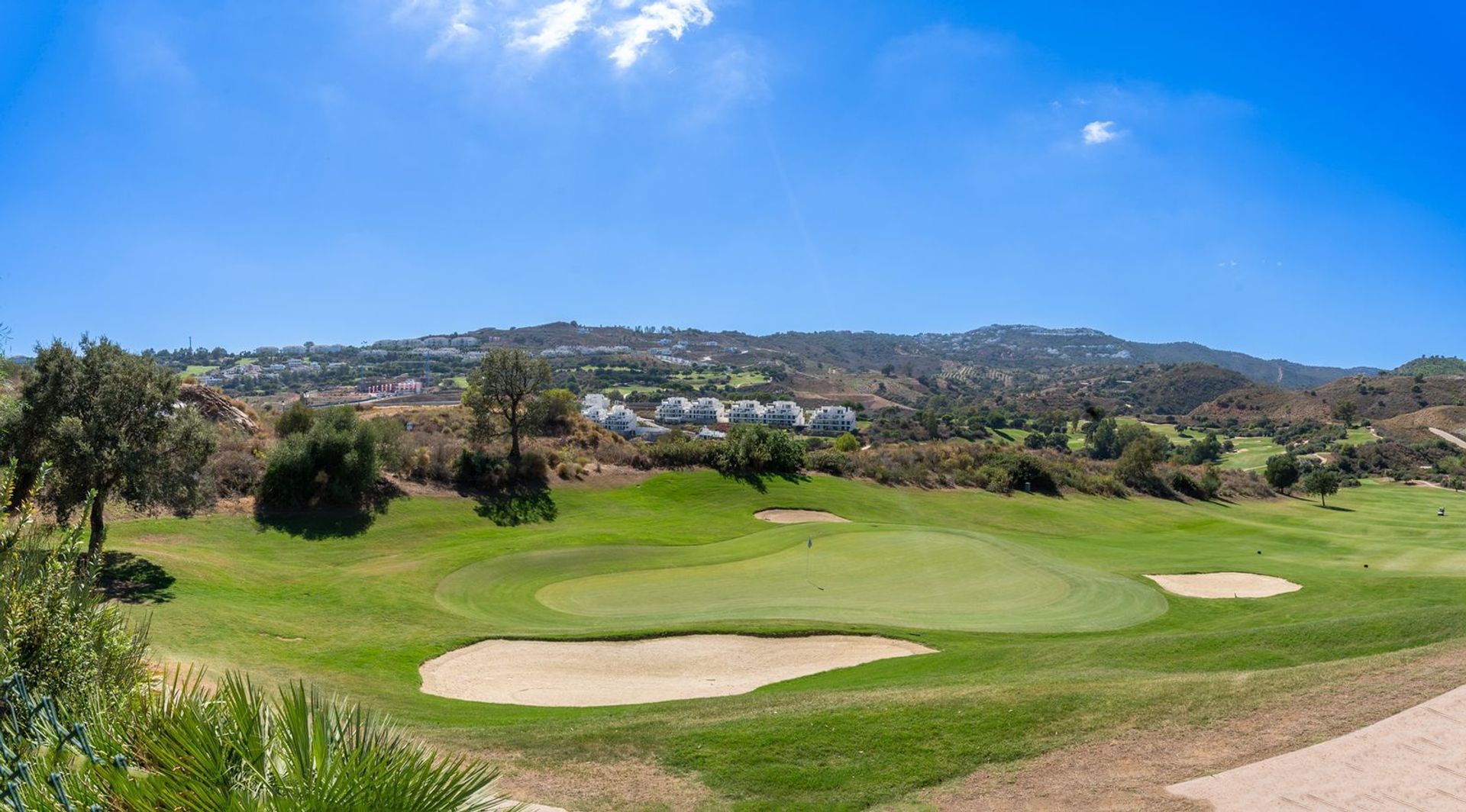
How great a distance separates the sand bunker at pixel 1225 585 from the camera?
76.7 ft

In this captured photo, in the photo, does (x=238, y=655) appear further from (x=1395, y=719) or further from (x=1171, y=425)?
(x=1171, y=425)

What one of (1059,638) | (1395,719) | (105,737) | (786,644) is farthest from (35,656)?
(1059,638)

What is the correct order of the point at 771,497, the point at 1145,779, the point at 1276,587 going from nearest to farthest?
the point at 1145,779, the point at 1276,587, the point at 771,497

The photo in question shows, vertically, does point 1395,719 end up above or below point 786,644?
above

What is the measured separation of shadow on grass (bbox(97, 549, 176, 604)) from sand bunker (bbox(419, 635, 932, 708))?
801 cm

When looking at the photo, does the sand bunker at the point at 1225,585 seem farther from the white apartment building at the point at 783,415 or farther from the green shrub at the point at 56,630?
the white apartment building at the point at 783,415

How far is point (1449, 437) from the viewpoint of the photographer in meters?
96.5

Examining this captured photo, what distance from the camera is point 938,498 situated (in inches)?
1841

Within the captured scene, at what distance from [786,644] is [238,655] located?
11736 mm

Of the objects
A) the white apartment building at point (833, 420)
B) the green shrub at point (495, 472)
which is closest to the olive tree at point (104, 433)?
the green shrub at point (495, 472)

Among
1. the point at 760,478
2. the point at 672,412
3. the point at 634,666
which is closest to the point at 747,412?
the point at 672,412

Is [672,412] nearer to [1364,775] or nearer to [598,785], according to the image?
[598,785]

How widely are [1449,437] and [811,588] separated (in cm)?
11732

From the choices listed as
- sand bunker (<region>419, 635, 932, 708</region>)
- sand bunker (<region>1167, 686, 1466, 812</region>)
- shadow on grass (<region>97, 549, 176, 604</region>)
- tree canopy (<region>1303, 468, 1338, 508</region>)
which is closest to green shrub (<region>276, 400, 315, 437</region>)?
shadow on grass (<region>97, 549, 176, 604</region>)
